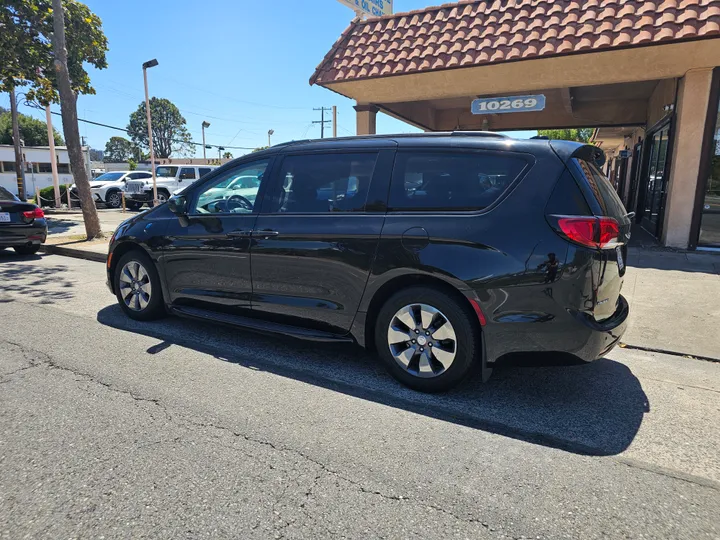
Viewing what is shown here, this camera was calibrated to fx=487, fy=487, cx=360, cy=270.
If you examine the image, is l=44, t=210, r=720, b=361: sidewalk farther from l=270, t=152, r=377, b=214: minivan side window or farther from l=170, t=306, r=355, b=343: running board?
l=270, t=152, r=377, b=214: minivan side window

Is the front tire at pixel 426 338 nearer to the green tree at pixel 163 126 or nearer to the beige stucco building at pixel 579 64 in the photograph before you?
the beige stucco building at pixel 579 64

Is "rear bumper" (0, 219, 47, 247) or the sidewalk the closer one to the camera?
the sidewalk

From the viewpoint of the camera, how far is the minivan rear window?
10.6ft

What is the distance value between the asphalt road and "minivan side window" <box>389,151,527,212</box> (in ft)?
3.80

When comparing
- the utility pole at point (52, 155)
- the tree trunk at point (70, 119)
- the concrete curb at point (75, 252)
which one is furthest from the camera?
the utility pole at point (52, 155)

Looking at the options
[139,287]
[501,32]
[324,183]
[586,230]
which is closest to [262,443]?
[324,183]

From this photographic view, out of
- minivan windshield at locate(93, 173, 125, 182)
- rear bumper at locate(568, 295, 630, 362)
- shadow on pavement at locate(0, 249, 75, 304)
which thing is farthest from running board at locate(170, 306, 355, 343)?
minivan windshield at locate(93, 173, 125, 182)

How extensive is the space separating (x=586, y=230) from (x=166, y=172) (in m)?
22.6

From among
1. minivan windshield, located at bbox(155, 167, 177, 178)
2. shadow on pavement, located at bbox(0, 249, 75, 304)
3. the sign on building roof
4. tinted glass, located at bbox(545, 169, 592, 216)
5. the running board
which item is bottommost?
shadow on pavement, located at bbox(0, 249, 75, 304)

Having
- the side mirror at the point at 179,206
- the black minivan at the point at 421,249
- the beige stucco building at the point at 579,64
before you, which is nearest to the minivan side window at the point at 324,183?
the black minivan at the point at 421,249

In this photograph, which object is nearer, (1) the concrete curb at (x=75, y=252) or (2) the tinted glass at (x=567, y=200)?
(2) the tinted glass at (x=567, y=200)

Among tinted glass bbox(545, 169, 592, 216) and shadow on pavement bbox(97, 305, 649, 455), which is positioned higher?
tinted glass bbox(545, 169, 592, 216)

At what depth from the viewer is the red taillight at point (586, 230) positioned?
303cm

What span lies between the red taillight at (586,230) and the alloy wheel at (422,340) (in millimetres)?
965
